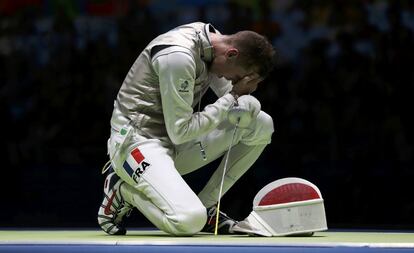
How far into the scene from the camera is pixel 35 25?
5.85m

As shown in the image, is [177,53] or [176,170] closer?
[177,53]

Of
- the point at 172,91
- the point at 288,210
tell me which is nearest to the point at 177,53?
the point at 172,91

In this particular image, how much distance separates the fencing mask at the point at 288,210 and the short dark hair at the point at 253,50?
43 cm

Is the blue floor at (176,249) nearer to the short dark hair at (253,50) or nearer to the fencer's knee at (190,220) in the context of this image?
the fencer's knee at (190,220)

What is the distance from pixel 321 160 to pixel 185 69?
6.50 ft

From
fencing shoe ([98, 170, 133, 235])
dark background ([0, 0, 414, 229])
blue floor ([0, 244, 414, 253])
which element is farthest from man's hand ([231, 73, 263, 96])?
dark background ([0, 0, 414, 229])

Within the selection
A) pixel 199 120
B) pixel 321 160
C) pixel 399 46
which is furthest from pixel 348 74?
pixel 199 120

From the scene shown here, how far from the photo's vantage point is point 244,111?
3.21m

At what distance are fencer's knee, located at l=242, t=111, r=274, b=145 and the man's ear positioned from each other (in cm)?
30

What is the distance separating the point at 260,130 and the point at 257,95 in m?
1.92

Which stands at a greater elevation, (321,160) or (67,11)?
(67,11)

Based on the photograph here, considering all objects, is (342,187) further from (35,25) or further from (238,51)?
(35,25)

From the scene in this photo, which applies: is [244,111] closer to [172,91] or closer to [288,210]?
[172,91]

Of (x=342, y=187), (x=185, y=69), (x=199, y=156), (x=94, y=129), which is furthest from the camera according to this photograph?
(x=94, y=129)
